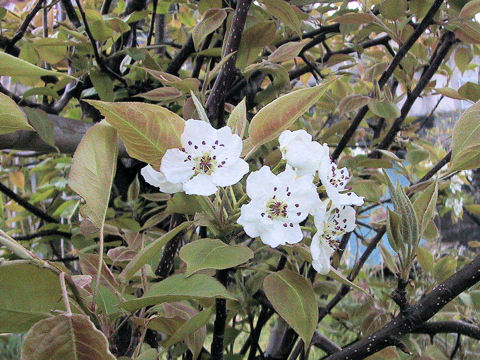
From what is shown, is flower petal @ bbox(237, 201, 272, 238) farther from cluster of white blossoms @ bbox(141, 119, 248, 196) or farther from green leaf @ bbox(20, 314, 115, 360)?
green leaf @ bbox(20, 314, 115, 360)

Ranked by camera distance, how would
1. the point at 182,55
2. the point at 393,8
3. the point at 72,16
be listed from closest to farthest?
the point at 393,8 < the point at 182,55 < the point at 72,16

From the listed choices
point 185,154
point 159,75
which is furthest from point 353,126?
point 185,154

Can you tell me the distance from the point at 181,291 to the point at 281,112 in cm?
17

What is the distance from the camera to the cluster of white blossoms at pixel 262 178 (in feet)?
1.35

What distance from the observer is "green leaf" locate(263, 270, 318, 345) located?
17.6 inches

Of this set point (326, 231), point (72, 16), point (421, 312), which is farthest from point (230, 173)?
point (72, 16)

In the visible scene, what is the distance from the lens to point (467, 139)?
0.49 meters

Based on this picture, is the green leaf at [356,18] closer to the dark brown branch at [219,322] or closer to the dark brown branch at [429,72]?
the dark brown branch at [429,72]

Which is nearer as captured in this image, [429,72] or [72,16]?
[429,72]

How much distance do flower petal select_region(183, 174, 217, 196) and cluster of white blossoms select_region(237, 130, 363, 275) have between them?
0.11ft

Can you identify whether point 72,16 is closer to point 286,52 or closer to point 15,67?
point 286,52

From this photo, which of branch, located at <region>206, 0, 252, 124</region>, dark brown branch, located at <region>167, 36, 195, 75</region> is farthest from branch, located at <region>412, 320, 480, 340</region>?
dark brown branch, located at <region>167, 36, 195, 75</region>

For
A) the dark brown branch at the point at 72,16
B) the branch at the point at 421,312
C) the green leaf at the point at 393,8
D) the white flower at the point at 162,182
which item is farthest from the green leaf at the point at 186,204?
the dark brown branch at the point at 72,16

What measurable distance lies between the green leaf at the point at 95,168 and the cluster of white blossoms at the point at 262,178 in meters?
0.05
